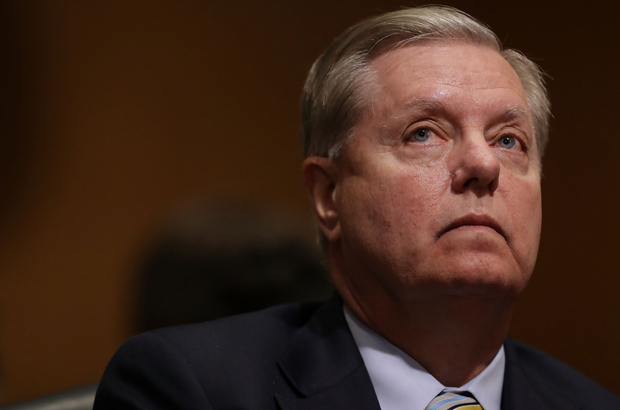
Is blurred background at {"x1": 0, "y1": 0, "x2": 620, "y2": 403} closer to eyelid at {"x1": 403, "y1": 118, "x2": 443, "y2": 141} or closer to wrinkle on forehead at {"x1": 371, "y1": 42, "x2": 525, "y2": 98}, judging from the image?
wrinkle on forehead at {"x1": 371, "y1": 42, "x2": 525, "y2": 98}

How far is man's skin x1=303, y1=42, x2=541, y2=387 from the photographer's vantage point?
1.33 m

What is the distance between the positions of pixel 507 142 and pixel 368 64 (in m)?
0.38

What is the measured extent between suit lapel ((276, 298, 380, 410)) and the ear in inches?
8.2

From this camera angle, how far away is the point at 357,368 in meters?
1.43

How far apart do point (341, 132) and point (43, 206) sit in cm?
135

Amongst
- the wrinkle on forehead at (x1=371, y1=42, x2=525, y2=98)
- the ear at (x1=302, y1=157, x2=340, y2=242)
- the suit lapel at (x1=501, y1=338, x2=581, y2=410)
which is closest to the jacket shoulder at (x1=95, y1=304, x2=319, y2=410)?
the ear at (x1=302, y1=157, x2=340, y2=242)

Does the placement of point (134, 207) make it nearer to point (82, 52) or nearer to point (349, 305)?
point (82, 52)

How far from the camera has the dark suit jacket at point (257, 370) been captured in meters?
1.32

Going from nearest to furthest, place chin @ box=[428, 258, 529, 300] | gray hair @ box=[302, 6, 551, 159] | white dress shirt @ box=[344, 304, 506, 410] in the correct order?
1. chin @ box=[428, 258, 529, 300]
2. white dress shirt @ box=[344, 304, 506, 410]
3. gray hair @ box=[302, 6, 551, 159]

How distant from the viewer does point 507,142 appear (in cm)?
149

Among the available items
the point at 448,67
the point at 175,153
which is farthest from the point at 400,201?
the point at 175,153

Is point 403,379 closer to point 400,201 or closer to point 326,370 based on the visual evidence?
point 326,370


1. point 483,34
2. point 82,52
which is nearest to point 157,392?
point 483,34

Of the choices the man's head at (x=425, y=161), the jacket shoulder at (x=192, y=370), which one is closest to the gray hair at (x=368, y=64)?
the man's head at (x=425, y=161)
